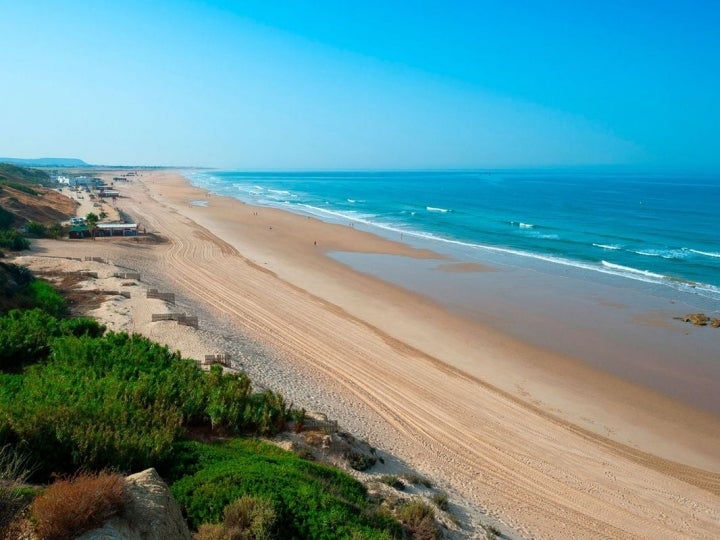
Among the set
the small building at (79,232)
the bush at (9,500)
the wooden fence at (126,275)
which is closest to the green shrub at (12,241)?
the small building at (79,232)

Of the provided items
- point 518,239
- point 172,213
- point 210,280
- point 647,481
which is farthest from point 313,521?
point 172,213

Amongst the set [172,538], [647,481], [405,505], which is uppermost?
[172,538]

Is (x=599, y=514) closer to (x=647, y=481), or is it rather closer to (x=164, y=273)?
(x=647, y=481)

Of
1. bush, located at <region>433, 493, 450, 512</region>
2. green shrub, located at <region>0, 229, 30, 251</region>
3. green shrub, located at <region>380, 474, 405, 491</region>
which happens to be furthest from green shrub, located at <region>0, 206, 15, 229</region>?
bush, located at <region>433, 493, 450, 512</region>

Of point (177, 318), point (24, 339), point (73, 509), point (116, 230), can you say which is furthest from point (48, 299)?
point (116, 230)

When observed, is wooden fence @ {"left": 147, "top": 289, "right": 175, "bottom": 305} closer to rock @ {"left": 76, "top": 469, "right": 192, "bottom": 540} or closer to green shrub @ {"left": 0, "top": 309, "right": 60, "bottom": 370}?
green shrub @ {"left": 0, "top": 309, "right": 60, "bottom": 370}

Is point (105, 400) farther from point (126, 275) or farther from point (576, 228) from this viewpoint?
point (576, 228)
